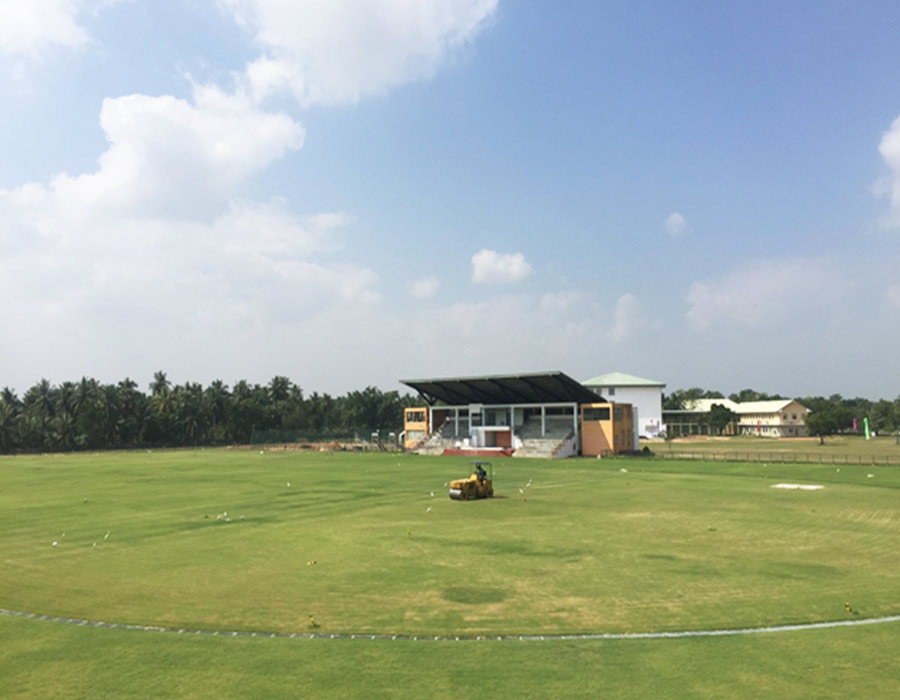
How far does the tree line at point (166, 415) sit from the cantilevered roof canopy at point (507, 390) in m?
28.8

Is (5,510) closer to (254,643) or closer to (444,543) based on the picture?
(444,543)

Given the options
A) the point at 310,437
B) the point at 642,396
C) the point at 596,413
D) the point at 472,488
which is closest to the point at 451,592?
the point at 472,488

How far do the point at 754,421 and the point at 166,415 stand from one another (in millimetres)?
138468

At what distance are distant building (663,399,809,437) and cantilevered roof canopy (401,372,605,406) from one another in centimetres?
7450

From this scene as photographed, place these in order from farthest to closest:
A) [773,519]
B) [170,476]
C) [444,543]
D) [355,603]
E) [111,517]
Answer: [170,476]
[111,517]
[773,519]
[444,543]
[355,603]

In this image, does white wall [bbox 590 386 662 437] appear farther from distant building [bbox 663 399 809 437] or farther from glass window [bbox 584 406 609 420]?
glass window [bbox 584 406 609 420]

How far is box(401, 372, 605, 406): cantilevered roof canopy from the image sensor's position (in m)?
85.9

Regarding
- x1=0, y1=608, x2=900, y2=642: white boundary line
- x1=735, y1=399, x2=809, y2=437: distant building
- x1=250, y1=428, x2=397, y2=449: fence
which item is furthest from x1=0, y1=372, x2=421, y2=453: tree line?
x1=0, y1=608, x2=900, y2=642: white boundary line

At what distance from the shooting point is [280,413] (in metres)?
156

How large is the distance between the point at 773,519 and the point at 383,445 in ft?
284

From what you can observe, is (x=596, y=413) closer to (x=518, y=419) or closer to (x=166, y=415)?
(x=518, y=419)

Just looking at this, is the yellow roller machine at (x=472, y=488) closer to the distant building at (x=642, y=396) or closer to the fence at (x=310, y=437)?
the fence at (x=310, y=437)

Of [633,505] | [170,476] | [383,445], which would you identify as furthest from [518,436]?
[633,505]

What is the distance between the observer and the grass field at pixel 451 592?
11.2 m
